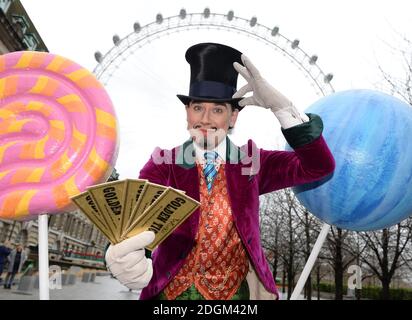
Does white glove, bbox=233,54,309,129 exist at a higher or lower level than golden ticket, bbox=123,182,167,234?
higher

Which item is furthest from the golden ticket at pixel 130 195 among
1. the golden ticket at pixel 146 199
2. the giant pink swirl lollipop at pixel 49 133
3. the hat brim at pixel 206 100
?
the hat brim at pixel 206 100

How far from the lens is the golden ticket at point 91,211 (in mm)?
1794

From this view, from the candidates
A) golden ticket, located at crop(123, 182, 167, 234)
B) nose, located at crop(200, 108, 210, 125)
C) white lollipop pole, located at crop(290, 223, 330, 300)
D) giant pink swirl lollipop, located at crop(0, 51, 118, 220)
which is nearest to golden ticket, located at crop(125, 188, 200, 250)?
golden ticket, located at crop(123, 182, 167, 234)

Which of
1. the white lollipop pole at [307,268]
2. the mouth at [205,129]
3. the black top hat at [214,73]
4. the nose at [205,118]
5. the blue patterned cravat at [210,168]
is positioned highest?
the black top hat at [214,73]

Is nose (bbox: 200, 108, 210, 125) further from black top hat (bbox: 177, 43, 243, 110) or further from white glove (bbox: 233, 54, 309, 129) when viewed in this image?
white glove (bbox: 233, 54, 309, 129)

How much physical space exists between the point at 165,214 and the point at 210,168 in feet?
1.97

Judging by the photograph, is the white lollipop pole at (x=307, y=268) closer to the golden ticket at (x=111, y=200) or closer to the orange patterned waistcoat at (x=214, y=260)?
the orange patterned waistcoat at (x=214, y=260)

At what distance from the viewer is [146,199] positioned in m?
1.81

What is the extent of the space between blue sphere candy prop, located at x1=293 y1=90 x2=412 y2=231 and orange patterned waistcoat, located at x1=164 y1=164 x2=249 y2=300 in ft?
2.28

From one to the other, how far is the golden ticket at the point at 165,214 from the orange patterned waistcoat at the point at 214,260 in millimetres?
362

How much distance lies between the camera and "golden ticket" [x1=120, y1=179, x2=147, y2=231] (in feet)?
5.78

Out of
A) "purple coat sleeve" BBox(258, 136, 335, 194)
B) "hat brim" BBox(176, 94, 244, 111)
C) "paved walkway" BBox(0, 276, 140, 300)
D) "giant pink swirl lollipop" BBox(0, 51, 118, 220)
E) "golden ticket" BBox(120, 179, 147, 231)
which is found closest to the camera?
"golden ticket" BBox(120, 179, 147, 231)

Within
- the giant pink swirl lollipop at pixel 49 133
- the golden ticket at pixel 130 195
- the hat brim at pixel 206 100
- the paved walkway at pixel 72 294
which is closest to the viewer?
the golden ticket at pixel 130 195
